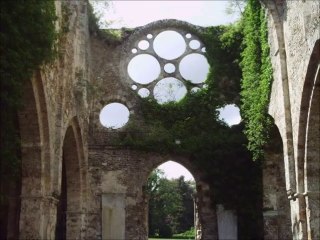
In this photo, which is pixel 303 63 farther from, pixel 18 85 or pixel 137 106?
pixel 137 106

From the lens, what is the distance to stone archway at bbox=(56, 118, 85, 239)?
1262 centimetres

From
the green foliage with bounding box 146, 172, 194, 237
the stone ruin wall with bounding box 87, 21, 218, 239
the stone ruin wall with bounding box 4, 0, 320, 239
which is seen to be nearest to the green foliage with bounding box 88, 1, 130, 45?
the stone ruin wall with bounding box 4, 0, 320, 239

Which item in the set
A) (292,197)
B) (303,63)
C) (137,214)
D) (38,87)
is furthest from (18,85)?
(137,214)

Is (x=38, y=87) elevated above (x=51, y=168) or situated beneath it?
elevated above

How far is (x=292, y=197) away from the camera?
9.82 metres

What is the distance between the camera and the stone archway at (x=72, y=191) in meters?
12.6

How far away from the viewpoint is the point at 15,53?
22.7ft

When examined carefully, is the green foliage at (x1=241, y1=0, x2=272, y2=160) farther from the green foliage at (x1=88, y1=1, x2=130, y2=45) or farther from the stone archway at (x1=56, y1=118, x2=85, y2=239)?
the stone archway at (x1=56, y1=118, x2=85, y2=239)

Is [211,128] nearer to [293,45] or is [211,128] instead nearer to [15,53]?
[293,45]

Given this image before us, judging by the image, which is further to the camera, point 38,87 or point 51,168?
point 51,168

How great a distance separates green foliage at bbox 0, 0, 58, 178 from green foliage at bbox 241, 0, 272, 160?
6.00 m

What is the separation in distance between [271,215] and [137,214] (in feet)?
12.8

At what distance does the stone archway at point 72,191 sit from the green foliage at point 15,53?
486 cm

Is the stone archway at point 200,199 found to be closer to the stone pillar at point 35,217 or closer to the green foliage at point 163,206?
the stone pillar at point 35,217
